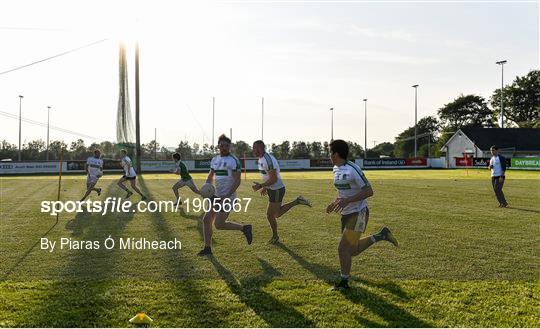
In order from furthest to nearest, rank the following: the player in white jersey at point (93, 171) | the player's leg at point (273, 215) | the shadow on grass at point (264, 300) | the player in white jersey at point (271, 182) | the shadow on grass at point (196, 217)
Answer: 1. the player in white jersey at point (93, 171)
2. the shadow on grass at point (196, 217)
3. the player's leg at point (273, 215)
4. the player in white jersey at point (271, 182)
5. the shadow on grass at point (264, 300)

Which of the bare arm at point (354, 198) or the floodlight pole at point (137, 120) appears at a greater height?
the floodlight pole at point (137, 120)

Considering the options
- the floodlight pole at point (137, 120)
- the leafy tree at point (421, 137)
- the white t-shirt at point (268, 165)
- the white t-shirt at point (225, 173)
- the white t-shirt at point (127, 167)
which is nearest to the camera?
the white t-shirt at point (225, 173)

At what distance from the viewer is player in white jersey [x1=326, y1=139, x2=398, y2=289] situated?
6.49 m

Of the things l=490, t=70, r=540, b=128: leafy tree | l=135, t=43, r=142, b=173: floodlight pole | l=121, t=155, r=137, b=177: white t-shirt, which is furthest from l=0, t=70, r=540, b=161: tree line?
l=121, t=155, r=137, b=177: white t-shirt

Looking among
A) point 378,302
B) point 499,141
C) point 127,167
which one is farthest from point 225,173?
point 499,141

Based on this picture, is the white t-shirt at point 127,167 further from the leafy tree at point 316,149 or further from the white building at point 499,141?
the leafy tree at point 316,149

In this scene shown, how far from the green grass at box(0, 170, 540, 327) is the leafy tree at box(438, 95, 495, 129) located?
3932 inches

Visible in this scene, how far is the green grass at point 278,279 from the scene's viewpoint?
5.41m

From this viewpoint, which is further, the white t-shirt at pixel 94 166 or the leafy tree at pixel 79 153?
the leafy tree at pixel 79 153

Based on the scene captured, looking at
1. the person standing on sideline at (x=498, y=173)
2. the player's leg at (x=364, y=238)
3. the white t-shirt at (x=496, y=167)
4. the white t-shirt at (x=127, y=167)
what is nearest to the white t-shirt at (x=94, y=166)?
the white t-shirt at (x=127, y=167)

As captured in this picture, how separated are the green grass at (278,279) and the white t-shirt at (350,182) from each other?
1070 mm

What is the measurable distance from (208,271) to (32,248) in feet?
13.4

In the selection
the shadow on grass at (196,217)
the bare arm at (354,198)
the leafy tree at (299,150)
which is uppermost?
the leafy tree at (299,150)

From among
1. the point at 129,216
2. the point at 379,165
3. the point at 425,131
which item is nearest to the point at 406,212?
the point at 129,216
